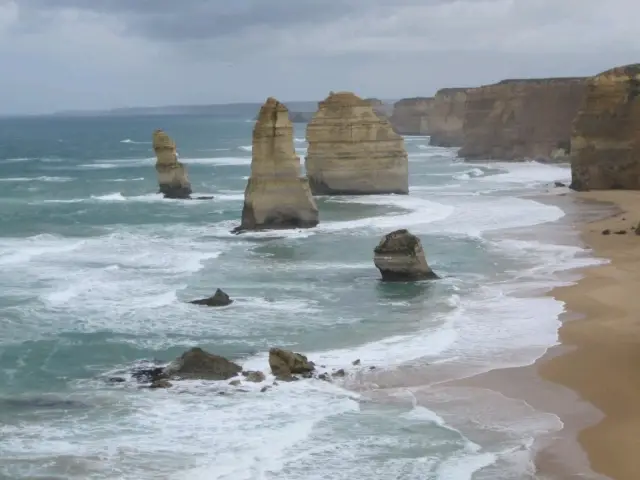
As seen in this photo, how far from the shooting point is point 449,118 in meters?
112

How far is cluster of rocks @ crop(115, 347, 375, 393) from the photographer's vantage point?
62.0ft

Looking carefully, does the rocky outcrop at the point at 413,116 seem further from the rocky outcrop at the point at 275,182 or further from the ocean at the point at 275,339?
the rocky outcrop at the point at 275,182

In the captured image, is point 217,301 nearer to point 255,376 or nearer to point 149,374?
point 149,374

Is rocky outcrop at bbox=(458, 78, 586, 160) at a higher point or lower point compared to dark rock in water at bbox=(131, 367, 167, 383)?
higher

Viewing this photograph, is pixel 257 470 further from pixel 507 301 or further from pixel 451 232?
pixel 451 232

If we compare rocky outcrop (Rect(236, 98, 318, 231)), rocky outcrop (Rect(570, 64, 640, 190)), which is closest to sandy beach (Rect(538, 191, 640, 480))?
rocky outcrop (Rect(236, 98, 318, 231))

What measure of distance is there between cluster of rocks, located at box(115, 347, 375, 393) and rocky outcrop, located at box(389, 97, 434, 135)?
11606cm

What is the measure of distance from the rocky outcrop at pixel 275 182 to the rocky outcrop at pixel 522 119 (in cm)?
3878

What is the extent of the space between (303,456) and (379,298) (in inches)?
472

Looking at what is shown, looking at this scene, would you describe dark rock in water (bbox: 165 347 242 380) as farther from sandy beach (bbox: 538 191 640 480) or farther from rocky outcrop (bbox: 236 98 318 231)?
rocky outcrop (bbox: 236 98 318 231)

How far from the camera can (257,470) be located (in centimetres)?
1434

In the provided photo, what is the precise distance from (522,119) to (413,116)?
196 feet

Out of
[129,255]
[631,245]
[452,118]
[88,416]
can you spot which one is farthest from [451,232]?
[452,118]

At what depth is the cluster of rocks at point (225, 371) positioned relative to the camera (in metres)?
18.9
